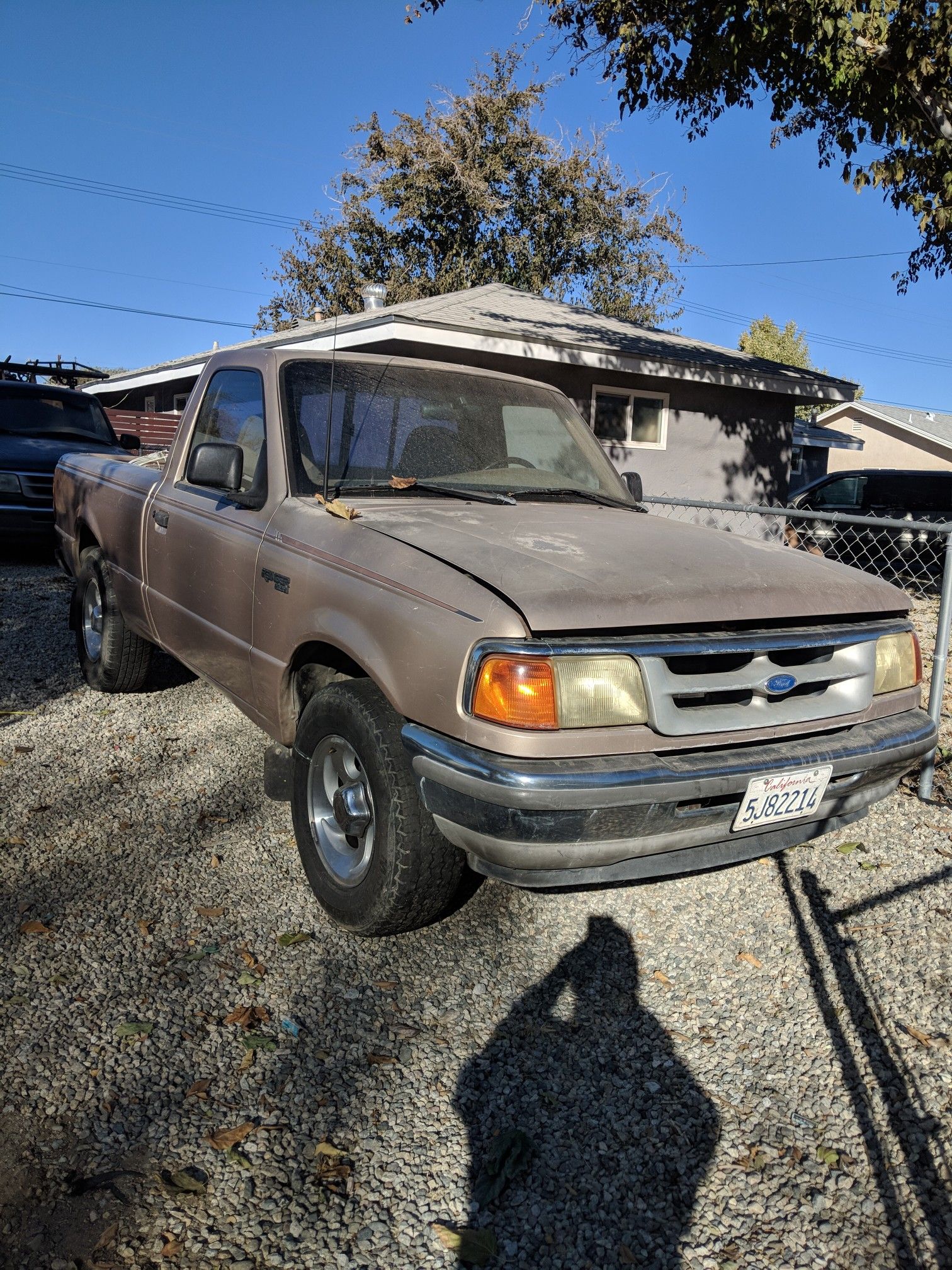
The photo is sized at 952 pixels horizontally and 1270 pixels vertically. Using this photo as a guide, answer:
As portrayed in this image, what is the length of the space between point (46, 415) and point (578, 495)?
8.93 meters

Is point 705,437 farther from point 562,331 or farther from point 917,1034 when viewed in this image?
point 917,1034

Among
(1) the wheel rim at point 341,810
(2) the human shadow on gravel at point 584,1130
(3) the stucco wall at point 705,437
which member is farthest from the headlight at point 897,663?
(3) the stucco wall at point 705,437

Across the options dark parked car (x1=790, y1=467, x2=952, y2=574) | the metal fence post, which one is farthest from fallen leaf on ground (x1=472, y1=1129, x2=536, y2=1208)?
dark parked car (x1=790, y1=467, x2=952, y2=574)

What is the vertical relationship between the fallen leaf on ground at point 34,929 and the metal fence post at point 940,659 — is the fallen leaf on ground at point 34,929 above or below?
below

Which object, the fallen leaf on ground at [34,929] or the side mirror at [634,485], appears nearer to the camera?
the fallen leaf on ground at [34,929]

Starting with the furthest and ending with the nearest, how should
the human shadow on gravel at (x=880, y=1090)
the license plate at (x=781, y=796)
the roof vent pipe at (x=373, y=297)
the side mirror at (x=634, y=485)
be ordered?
the roof vent pipe at (x=373, y=297) < the side mirror at (x=634, y=485) < the license plate at (x=781, y=796) < the human shadow on gravel at (x=880, y=1090)

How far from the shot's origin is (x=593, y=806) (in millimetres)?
2283

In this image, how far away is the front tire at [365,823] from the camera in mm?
2586

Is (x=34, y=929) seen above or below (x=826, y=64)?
below

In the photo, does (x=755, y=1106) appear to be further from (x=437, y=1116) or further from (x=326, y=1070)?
(x=326, y=1070)

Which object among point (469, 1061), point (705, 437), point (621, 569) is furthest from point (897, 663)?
point (705, 437)

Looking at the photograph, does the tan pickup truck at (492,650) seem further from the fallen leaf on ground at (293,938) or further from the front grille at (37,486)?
the front grille at (37,486)

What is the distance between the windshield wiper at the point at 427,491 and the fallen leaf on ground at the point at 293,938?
1552 mm

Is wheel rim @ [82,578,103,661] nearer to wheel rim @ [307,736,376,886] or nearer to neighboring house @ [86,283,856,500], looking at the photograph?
wheel rim @ [307,736,376,886]
